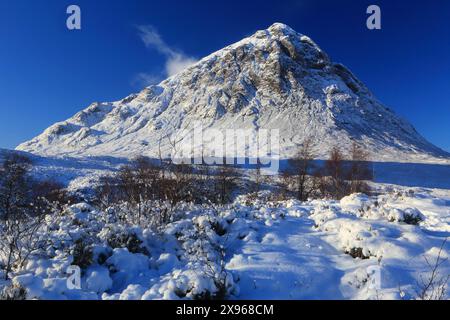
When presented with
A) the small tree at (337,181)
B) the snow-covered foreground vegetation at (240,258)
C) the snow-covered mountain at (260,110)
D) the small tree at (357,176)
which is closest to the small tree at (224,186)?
the snow-covered foreground vegetation at (240,258)

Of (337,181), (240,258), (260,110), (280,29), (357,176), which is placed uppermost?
(280,29)

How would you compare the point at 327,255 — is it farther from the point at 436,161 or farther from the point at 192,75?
the point at 192,75

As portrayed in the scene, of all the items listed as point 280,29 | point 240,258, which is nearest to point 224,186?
point 240,258

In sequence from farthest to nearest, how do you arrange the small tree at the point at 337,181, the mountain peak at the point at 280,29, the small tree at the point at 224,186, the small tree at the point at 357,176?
the mountain peak at the point at 280,29
the small tree at the point at 357,176
the small tree at the point at 337,181
the small tree at the point at 224,186

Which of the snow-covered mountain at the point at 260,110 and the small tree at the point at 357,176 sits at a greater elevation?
the snow-covered mountain at the point at 260,110

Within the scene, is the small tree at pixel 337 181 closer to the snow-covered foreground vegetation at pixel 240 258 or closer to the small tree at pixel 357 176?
the small tree at pixel 357 176

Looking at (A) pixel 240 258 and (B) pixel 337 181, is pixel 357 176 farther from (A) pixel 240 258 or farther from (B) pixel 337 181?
(A) pixel 240 258
